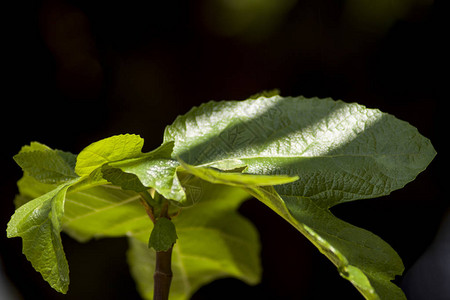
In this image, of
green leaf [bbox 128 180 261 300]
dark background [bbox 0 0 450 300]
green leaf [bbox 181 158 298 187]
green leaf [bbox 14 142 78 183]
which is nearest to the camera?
green leaf [bbox 181 158 298 187]

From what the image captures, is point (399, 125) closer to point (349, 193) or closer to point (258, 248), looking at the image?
point (349, 193)

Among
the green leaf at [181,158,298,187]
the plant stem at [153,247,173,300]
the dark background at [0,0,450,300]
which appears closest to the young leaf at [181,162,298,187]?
the green leaf at [181,158,298,187]

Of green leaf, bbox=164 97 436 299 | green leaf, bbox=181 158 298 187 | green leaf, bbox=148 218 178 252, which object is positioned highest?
green leaf, bbox=181 158 298 187

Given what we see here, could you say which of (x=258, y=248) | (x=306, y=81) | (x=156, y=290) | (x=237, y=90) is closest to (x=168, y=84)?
(x=237, y=90)

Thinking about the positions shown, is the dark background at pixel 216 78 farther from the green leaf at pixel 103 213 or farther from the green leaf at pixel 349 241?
the green leaf at pixel 349 241

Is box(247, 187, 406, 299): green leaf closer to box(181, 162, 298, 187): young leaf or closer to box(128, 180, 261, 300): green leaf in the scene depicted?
box(181, 162, 298, 187): young leaf

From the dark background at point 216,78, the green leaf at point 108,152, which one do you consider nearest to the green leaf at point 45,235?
the green leaf at point 108,152
